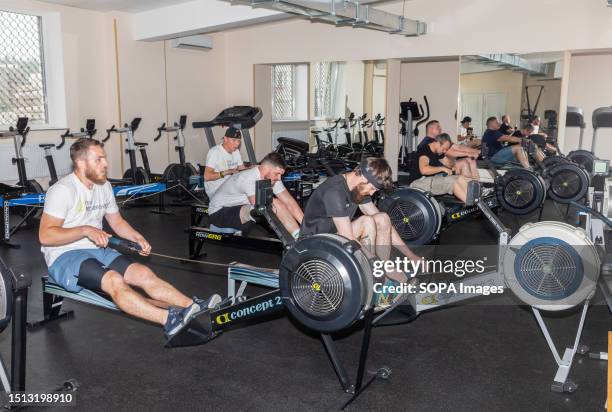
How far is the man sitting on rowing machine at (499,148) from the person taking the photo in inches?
261

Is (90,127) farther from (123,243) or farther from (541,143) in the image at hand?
(541,143)

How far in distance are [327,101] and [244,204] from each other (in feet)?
24.1

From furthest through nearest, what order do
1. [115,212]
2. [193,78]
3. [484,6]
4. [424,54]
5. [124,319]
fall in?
[193,78] < [424,54] < [484,6] < [124,319] < [115,212]

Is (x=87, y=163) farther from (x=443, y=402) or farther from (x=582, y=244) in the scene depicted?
(x=582, y=244)

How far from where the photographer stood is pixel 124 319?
3125 millimetres

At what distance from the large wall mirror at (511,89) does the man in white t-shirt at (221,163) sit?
3.65 meters

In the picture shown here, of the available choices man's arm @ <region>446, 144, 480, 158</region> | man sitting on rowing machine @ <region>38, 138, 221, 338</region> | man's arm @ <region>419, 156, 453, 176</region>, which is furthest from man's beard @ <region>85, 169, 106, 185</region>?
man's arm @ <region>446, 144, 480, 158</region>

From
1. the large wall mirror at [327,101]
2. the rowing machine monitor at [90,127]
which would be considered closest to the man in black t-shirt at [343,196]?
the rowing machine monitor at [90,127]

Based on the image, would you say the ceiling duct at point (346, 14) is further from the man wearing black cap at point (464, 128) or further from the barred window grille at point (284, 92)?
the barred window grille at point (284, 92)

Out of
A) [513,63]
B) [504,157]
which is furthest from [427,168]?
[513,63]

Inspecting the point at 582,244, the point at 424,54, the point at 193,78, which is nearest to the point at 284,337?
the point at 582,244

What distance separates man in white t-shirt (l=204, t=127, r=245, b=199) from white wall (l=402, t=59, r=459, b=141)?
4692 mm

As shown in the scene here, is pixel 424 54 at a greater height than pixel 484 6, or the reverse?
pixel 484 6

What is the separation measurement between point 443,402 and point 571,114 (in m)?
7.05
